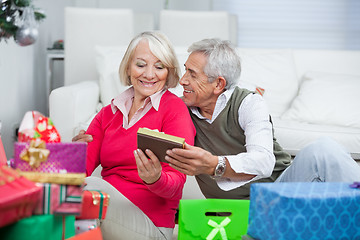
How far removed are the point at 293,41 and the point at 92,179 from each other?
133 inches

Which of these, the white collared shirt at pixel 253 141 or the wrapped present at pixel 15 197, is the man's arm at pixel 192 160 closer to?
the white collared shirt at pixel 253 141

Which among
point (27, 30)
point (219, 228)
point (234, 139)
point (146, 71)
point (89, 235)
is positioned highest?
point (27, 30)

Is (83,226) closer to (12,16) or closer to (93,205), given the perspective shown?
(93,205)

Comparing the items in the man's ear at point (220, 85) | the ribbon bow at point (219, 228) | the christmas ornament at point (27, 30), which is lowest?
the ribbon bow at point (219, 228)

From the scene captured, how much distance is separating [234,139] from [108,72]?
1.36 meters

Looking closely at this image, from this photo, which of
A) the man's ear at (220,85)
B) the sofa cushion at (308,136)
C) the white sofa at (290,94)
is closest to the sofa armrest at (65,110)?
the white sofa at (290,94)

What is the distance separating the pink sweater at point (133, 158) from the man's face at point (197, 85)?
3.4 inches

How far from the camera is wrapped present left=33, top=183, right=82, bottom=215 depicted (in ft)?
3.38

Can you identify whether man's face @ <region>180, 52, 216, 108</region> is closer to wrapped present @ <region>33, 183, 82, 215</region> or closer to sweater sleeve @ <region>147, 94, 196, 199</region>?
sweater sleeve @ <region>147, 94, 196, 199</region>

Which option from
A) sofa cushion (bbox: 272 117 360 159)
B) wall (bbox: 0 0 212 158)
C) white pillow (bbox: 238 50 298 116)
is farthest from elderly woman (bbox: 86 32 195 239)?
wall (bbox: 0 0 212 158)

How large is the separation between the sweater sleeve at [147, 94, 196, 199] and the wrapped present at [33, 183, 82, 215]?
424mm

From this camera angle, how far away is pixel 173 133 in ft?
5.18

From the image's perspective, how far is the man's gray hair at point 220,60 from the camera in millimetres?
1735

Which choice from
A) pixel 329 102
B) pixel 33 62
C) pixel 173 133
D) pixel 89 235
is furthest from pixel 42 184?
pixel 33 62
